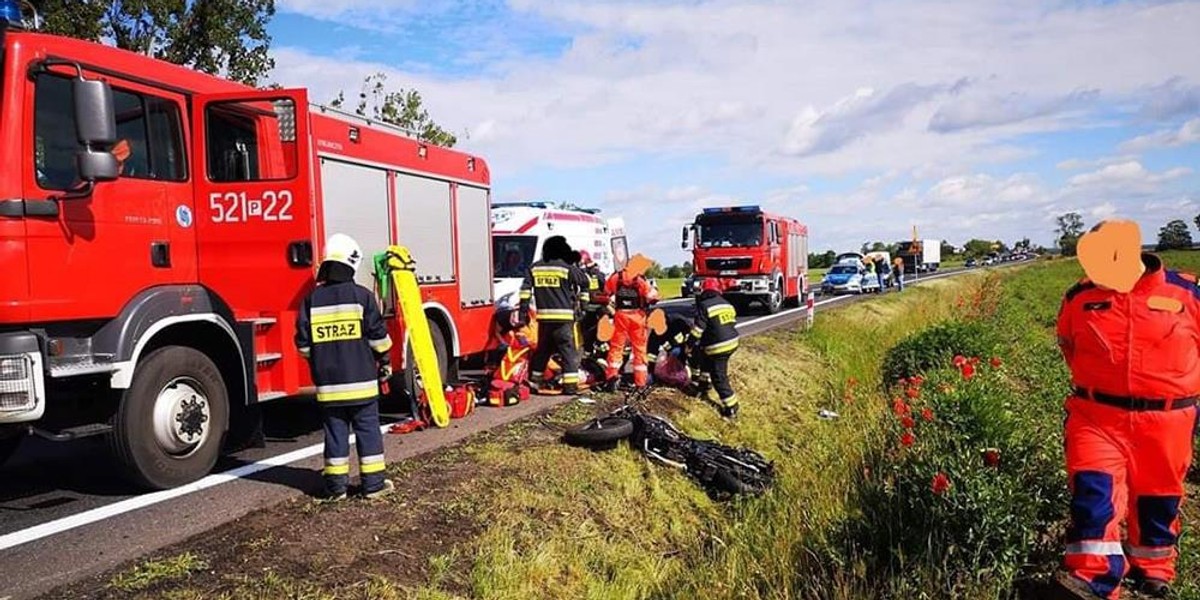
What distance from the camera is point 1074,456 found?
437 cm

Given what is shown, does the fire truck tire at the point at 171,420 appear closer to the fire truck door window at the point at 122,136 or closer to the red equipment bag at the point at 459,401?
the fire truck door window at the point at 122,136

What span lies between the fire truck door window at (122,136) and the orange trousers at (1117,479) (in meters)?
5.74

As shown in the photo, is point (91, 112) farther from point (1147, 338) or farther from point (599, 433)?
point (1147, 338)

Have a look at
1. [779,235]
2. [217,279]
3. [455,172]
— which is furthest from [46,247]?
[779,235]

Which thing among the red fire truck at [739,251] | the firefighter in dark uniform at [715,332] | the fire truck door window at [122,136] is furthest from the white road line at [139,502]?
the red fire truck at [739,251]

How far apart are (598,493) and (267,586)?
2.92 metres

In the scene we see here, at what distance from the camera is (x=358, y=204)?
7.36m

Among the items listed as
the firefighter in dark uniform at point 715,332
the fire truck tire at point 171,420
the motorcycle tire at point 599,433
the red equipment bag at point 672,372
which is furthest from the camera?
the red equipment bag at point 672,372

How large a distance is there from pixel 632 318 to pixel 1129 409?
5.77 meters

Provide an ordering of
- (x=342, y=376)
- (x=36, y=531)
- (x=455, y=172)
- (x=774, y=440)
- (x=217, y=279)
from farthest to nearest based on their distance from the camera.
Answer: (x=774, y=440)
(x=455, y=172)
(x=217, y=279)
(x=342, y=376)
(x=36, y=531)

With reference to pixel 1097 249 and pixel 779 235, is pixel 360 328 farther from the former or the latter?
pixel 779 235

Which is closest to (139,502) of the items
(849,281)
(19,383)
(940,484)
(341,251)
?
(19,383)

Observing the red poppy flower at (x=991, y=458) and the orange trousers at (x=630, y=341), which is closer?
the red poppy flower at (x=991, y=458)

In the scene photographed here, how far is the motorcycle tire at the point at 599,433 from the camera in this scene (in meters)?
7.21
